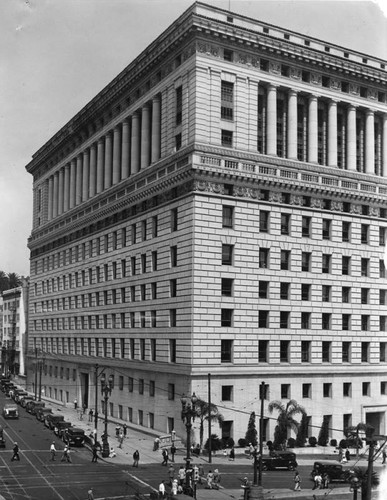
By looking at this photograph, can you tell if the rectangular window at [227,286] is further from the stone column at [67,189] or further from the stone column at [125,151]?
the stone column at [67,189]

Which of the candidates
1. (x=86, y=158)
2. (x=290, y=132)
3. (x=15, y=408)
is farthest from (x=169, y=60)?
(x=15, y=408)

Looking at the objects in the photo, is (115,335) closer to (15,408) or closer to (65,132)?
(15,408)

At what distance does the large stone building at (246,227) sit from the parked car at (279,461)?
9.51 metres

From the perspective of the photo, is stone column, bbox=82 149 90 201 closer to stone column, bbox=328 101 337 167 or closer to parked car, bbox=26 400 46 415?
parked car, bbox=26 400 46 415

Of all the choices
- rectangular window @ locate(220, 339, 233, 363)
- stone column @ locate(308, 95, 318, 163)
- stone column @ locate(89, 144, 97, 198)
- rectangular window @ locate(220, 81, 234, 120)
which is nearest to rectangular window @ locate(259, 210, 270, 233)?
stone column @ locate(308, 95, 318, 163)

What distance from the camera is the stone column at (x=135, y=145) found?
8486 centimetres

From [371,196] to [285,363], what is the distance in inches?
847

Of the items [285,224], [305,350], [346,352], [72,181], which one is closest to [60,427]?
[305,350]

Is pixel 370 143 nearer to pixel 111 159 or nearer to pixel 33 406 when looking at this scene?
pixel 111 159

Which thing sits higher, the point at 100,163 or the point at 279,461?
the point at 100,163

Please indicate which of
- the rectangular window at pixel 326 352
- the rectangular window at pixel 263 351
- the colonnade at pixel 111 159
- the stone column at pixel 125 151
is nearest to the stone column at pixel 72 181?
the colonnade at pixel 111 159

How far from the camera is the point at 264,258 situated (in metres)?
73.4

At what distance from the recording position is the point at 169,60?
250ft

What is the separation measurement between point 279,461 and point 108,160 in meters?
48.5
